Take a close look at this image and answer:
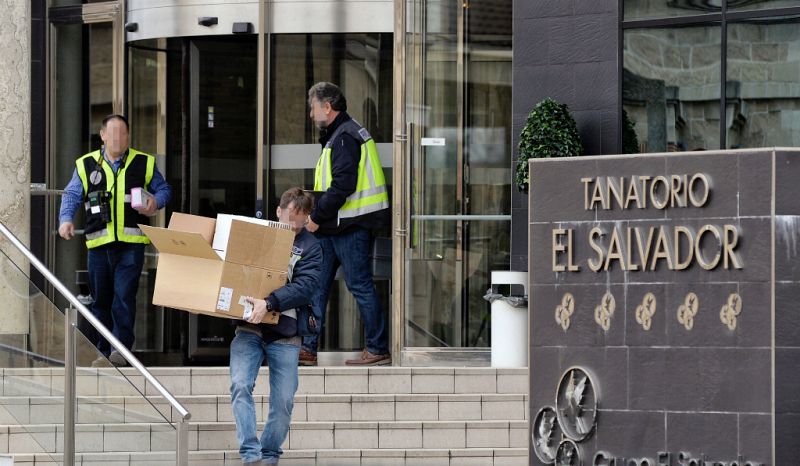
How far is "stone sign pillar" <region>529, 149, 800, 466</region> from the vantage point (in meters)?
9.09

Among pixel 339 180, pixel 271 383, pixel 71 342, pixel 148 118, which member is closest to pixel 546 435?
pixel 271 383

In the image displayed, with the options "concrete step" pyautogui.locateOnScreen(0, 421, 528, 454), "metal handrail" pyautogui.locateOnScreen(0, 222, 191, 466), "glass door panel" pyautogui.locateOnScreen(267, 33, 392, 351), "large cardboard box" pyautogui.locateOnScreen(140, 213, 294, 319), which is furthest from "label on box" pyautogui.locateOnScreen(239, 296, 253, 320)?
"glass door panel" pyautogui.locateOnScreen(267, 33, 392, 351)

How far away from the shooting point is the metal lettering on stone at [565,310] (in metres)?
9.88

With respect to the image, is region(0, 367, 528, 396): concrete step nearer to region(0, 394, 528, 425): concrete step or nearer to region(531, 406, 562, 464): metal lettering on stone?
region(0, 394, 528, 425): concrete step

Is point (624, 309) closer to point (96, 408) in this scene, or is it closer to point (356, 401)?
point (356, 401)

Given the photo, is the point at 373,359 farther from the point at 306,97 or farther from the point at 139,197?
the point at 306,97

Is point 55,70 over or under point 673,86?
over

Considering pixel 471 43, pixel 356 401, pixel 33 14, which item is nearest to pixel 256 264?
pixel 356 401

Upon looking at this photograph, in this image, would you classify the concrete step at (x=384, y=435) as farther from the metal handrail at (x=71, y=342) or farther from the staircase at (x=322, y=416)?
the metal handrail at (x=71, y=342)

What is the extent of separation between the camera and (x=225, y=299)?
864 cm

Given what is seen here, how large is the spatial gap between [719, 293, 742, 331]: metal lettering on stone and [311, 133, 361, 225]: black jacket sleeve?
329cm

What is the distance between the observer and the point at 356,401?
10.5 meters

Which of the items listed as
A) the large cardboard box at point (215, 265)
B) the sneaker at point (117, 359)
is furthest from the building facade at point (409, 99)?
the sneaker at point (117, 359)

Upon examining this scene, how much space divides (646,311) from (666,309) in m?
0.13
